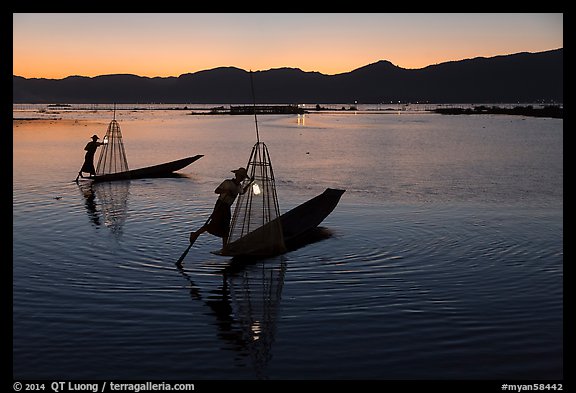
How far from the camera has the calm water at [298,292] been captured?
6441 mm

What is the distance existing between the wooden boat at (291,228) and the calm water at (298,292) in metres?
0.32

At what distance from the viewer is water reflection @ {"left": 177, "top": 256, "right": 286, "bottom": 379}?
6836 mm

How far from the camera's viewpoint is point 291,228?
508 inches

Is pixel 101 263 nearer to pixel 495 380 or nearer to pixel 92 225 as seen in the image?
pixel 92 225

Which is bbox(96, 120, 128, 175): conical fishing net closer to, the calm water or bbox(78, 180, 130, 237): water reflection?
bbox(78, 180, 130, 237): water reflection

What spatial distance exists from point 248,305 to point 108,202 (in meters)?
9.82

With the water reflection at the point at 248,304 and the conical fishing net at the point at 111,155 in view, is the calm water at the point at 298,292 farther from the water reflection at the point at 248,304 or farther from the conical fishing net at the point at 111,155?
the conical fishing net at the point at 111,155

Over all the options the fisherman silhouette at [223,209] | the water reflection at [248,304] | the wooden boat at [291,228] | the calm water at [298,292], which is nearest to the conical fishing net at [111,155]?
the calm water at [298,292]

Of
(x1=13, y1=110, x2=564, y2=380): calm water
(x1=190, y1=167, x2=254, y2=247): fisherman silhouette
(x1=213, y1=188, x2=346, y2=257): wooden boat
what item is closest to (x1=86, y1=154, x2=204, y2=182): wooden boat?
(x1=13, y1=110, x2=564, y2=380): calm water

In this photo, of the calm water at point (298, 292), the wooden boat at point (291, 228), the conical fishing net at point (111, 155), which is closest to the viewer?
the calm water at point (298, 292)

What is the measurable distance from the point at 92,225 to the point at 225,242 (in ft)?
14.2
